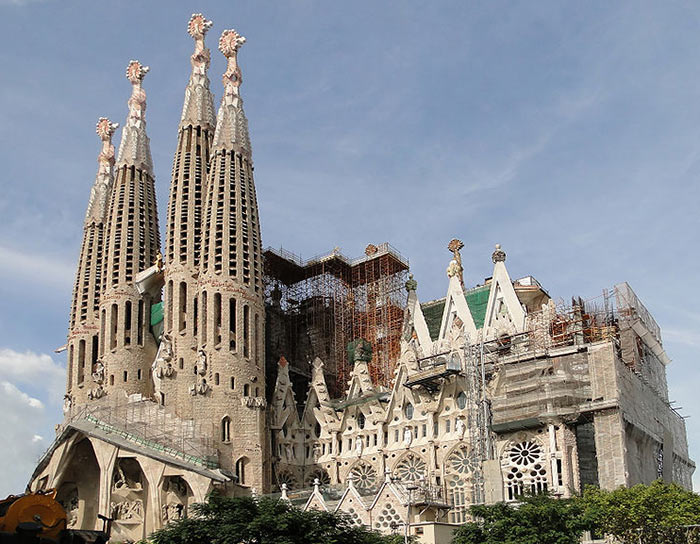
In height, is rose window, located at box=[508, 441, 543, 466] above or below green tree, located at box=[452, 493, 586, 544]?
above

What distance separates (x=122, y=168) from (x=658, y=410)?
39.3m

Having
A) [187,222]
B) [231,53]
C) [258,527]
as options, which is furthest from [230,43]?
[258,527]

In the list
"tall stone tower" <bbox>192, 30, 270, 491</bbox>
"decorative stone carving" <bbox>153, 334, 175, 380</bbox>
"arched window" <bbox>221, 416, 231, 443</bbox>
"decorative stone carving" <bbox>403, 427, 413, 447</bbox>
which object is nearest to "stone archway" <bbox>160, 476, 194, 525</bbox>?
"tall stone tower" <bbox>192, 30, 270, 491</bbox>

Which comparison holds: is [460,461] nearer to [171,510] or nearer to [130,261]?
[171,510]

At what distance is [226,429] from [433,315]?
1944 centimetres

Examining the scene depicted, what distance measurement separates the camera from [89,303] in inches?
2468

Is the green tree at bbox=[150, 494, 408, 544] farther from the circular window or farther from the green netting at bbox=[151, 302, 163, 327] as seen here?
the green netting at bbox=[151, 302, 163, 327]

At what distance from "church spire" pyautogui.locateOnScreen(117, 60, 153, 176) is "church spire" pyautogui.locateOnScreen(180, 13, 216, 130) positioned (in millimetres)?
4723

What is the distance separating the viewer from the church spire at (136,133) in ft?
216

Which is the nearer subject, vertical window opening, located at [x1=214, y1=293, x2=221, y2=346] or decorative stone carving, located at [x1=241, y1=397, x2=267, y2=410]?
decorative stone carving, located at [x1=241, y1=397, x2=267, y2=410]

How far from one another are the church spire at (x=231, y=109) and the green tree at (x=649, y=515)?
34108 mm

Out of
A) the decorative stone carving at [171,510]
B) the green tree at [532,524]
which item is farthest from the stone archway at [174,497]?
the green tree at [532,524]

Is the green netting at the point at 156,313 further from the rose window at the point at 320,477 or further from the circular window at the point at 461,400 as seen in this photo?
the circular window at the point at 461,400

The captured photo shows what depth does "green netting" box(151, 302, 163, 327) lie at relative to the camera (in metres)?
62.8
